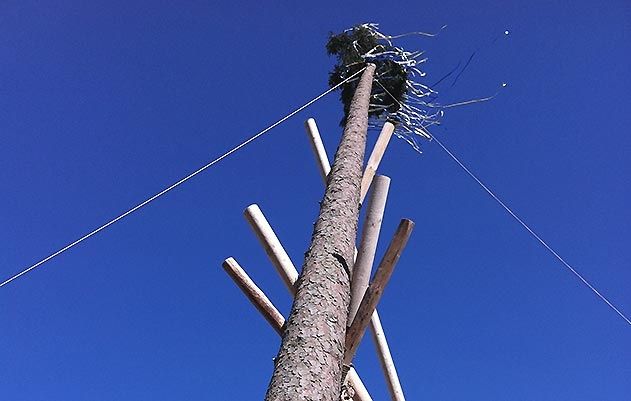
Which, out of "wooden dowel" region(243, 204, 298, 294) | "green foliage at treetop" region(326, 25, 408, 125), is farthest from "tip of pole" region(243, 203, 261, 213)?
"green foliage at treetop" region(326, 25, 408, 125)

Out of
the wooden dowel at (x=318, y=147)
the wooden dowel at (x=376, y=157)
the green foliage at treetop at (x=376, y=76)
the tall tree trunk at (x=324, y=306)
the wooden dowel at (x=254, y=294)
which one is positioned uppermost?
the green foliage at treetop at (x=376, y=76)

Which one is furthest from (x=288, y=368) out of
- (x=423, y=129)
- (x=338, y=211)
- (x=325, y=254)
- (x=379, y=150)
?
(x=423, y=129)

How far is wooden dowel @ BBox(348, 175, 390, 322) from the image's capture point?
8.94 feet

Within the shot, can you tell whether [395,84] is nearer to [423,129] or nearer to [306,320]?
[423,129]

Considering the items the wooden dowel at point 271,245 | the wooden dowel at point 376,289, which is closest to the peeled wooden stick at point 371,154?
the wooden dowel at point 271,245

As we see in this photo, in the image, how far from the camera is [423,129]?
5.21 metres

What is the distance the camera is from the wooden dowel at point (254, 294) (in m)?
3.22

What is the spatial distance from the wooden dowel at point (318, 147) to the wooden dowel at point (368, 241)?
3.82 feet

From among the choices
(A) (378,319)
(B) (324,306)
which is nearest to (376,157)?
(A) (378,319)

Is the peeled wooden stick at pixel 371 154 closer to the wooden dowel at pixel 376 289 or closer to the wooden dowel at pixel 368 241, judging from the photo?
the wooden dowel at pixel 368 241

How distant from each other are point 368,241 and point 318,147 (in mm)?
1564

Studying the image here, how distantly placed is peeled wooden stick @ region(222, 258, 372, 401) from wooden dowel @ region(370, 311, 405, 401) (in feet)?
0.79

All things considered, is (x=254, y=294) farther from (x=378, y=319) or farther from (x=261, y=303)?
(x=378, y=319)

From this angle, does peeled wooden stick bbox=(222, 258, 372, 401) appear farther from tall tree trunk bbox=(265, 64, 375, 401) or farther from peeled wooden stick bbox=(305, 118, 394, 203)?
peeled wooden stick bbox=(305, 118, 394, 203)
